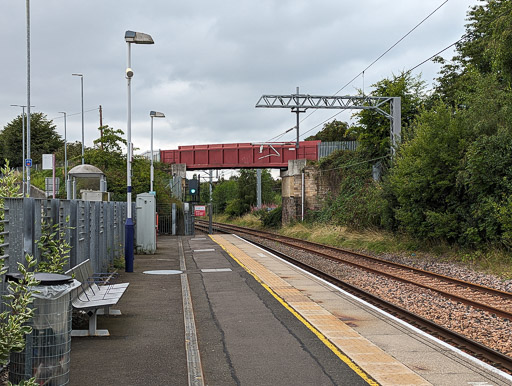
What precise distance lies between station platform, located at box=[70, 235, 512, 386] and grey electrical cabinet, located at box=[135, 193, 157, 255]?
9.31 m

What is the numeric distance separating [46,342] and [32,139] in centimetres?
6849

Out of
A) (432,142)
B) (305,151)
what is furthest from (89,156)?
(432,142)

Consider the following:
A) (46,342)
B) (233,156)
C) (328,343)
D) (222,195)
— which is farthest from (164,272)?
(222,195)

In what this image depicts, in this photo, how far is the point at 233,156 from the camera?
159ft

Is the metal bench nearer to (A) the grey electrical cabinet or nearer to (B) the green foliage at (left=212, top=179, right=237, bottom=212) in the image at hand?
(A) the grey electrical cabinet

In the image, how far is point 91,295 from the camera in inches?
348

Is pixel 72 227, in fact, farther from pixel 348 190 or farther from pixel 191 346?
pixel 348 190

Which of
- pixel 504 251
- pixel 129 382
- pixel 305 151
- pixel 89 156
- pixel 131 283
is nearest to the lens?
pixel 129 382

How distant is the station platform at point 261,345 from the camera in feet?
19.7

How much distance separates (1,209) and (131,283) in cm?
728

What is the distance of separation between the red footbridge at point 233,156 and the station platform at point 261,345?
115ft

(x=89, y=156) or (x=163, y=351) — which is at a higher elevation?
(x=89, y=156)

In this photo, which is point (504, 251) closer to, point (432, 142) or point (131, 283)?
point (432, 142)

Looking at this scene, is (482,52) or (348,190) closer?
(482,52)
